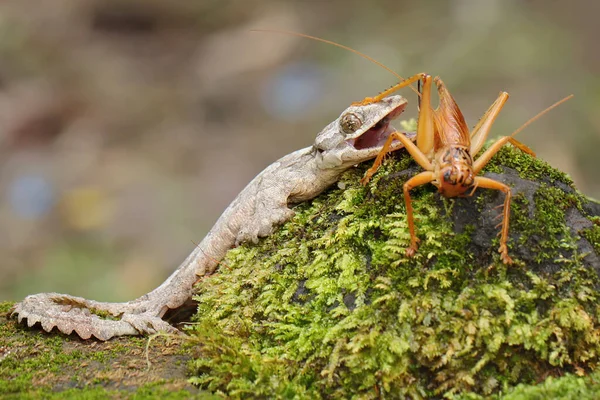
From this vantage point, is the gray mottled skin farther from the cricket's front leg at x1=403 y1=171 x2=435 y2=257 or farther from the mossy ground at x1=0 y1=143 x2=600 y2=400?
the cricket's front leg at x1=403 y1=171 x2=435 y2=257

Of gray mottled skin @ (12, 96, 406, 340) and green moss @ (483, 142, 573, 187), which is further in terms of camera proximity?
gray mottled skin @ (12, 96, 406, 340)

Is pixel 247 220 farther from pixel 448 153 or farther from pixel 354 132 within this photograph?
pixel 448 153

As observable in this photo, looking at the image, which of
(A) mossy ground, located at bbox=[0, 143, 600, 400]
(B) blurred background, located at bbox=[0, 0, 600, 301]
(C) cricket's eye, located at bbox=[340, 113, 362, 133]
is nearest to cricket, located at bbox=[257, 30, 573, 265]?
(A) mossy ground, located at bbox=[0, 143, 600, 400]

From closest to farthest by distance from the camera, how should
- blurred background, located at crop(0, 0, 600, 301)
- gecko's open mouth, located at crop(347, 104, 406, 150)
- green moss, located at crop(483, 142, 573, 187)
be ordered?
→ green moss, located at crop(483, 142, 573, 187)
gecko's open mouth, located at crop(347, 104, 406, 150)
blurred background, located at crop(0, 0, 600, 301)

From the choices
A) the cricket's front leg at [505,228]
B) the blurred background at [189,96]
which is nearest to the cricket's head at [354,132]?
the cricket's front leg at [505,228]

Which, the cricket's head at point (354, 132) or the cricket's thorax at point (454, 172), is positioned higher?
the cricket's head at point (354, 132)

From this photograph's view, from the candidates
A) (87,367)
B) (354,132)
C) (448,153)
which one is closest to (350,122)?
(354,132)

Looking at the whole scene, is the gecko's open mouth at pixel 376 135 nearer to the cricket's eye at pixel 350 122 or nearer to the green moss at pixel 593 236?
the cricket's eye at pixel 350 122
